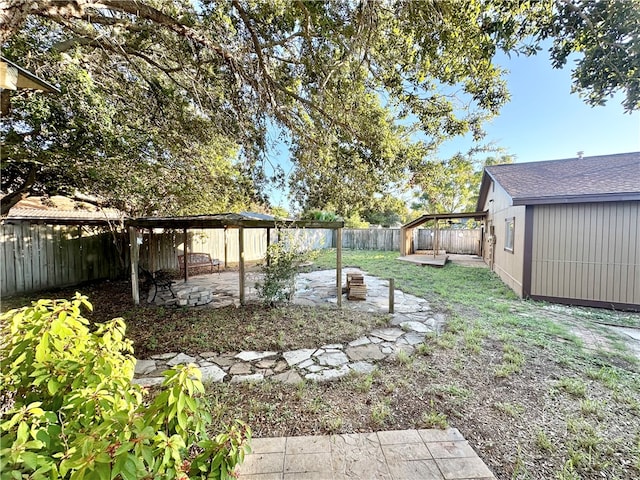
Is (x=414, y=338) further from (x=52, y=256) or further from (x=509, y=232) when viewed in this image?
(x=52, y=256)

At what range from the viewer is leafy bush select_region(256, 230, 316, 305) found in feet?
18.1

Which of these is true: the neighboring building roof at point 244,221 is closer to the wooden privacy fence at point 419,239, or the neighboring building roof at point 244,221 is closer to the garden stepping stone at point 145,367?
the garden stepping stone at point 145,367

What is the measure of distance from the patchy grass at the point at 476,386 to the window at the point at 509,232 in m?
2.85

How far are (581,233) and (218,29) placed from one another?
796 centimetres

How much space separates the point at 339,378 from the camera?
10.4ft

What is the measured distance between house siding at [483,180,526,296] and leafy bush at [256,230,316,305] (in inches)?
212

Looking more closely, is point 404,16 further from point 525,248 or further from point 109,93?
point 525,248

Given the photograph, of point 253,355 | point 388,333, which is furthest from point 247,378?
point 388,333

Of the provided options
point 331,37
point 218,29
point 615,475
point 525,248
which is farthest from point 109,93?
point 525,248

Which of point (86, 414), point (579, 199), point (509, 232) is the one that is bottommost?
point (86, 414)

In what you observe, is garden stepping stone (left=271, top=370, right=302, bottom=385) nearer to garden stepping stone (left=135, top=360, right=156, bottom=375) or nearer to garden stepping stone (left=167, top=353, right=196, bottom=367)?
garden stepping stone (left=167, top=353, right=196, bottom=367)

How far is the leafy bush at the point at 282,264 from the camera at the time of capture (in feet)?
18.1

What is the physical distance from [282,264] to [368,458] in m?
3.86

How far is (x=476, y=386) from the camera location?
3.03 metres
